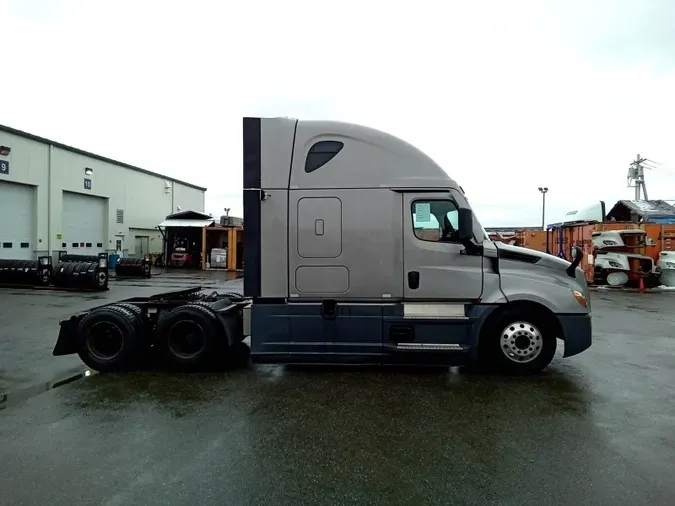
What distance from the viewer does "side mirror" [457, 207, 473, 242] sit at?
5.79 metres

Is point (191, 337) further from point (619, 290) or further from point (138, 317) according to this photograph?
point (619, 290)

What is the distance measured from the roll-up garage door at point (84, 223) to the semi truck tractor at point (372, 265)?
82.3ft

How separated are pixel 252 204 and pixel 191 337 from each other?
209cm

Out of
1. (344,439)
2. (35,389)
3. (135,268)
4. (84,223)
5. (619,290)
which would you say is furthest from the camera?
→ (84,223)

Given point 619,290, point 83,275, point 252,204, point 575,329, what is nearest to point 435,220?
point 575,329

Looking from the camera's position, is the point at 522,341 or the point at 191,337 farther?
the point at 191,337

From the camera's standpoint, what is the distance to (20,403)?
16.8ft

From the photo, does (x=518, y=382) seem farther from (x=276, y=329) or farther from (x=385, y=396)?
(x=276, y=329)

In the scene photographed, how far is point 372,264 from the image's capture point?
6.00 metres

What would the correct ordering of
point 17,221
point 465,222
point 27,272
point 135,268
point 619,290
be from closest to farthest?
1. point 465,222
2. point 27,272
3. point 619,290
4. point 17,221
5. point 135,268

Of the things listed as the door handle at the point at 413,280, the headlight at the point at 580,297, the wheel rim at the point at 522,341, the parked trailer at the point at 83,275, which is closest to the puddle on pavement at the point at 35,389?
the door handle at the point at 413,280

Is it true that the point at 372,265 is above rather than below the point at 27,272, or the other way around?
above

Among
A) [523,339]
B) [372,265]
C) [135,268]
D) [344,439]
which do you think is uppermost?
[372,265]

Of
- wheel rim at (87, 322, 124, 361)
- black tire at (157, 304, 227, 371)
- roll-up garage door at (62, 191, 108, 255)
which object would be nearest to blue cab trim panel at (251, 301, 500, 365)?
black tire at (157, 304, 227, 371)
